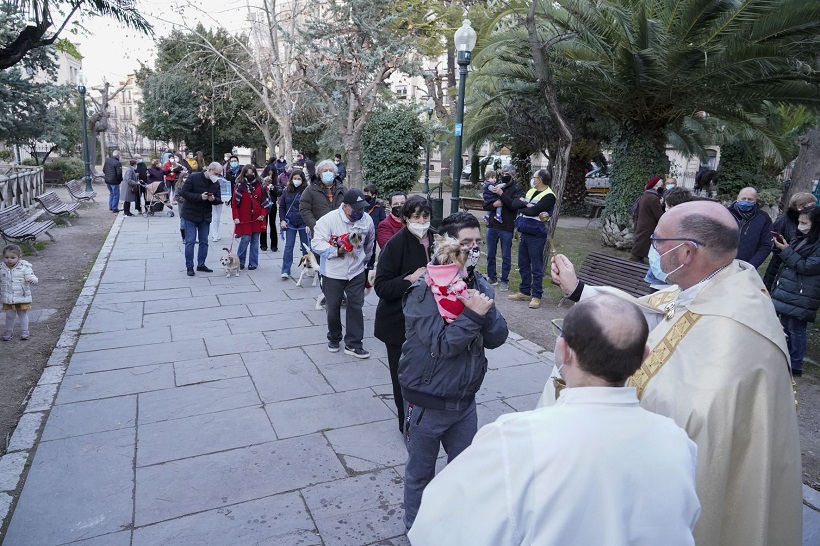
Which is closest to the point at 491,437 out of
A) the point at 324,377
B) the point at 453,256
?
the point at 453,256

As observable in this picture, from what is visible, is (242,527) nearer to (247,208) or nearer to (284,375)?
(284,375)

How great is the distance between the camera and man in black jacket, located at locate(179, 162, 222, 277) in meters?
9.13

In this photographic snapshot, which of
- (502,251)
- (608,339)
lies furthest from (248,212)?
(608,339)

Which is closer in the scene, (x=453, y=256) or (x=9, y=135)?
(x=453, y=256)

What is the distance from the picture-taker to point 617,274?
761 centimetres

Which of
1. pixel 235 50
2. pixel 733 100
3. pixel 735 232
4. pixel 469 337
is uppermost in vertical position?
pixel 235 50

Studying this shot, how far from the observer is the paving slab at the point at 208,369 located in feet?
17.8

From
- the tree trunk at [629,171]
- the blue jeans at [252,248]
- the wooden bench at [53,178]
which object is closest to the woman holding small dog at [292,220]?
the blue jeans at [252,248]

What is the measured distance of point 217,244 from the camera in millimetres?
12391

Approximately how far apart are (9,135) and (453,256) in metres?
24.2

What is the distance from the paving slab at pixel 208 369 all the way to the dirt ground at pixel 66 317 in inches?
49.0

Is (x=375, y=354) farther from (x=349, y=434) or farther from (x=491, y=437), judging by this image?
(x=491, y=437)

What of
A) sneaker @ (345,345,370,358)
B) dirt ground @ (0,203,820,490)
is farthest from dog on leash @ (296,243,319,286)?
dirt ground @ (0,203,820,490)

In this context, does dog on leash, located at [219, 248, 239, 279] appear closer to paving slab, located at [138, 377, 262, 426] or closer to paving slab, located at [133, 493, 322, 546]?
paving slab, located at [138, 377, 262, 426]
